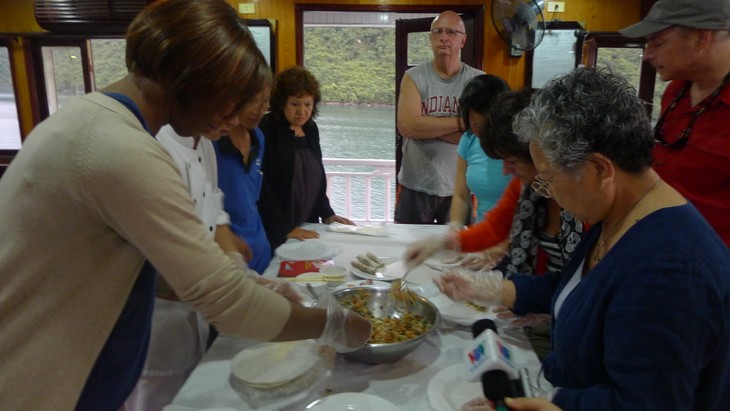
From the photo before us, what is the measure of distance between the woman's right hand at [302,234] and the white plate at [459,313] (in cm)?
94

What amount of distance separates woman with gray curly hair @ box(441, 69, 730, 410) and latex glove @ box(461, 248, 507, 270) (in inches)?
33.5

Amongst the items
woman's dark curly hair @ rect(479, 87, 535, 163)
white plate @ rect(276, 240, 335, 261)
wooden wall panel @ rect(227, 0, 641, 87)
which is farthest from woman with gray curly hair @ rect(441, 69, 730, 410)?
wooden wall panel @ rect(227, 0, 641, 87)

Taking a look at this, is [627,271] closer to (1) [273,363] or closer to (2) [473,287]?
(2) [473,287]

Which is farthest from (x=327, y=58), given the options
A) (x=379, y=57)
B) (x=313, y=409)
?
(x=313, y=409)

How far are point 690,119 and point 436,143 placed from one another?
1588mm

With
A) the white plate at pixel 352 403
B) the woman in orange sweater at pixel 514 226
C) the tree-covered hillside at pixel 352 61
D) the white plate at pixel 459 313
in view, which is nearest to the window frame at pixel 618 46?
the tree-covered hillside at pixel 352 61

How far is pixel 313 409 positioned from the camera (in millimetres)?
1067

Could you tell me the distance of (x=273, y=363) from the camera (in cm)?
124

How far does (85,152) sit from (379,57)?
515 cm

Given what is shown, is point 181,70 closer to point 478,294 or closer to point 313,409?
point 313,409

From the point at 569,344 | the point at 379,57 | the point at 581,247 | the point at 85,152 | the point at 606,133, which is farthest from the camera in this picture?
the point at 379,57

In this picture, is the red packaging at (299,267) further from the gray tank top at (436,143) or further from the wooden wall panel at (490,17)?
the wooden wall panel at (490,17)

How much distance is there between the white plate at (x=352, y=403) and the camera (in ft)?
3.53

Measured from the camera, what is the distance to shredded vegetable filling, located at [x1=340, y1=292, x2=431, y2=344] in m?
1.34
